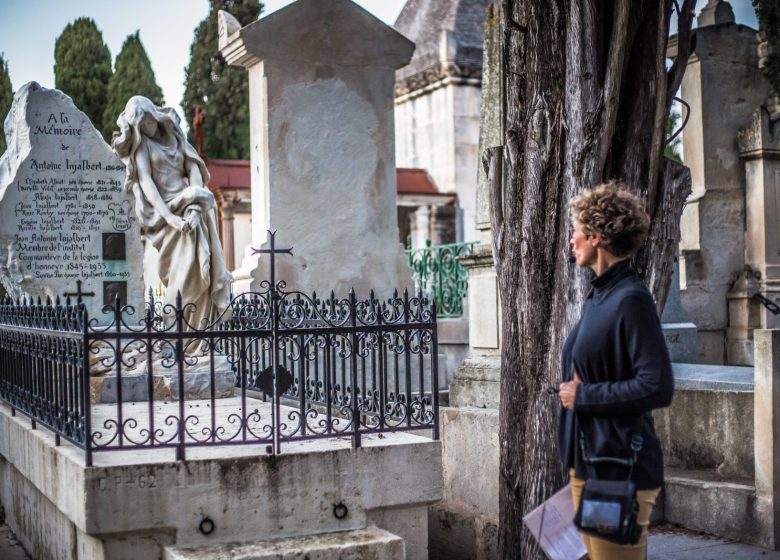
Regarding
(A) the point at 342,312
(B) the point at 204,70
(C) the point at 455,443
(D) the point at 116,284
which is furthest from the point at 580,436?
(B) the point at 204,70

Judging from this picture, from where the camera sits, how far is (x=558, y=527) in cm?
431

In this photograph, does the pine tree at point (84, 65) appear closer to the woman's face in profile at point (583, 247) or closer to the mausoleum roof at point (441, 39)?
the mausoleum roof at point (441, 39)

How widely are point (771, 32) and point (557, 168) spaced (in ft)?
34.0

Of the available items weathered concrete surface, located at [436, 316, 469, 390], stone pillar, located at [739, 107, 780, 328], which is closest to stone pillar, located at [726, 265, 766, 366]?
stone pillar, located at [739, 107, 780, 328]

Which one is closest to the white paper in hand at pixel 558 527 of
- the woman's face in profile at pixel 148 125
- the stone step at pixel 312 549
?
the stone step at pixel 312 549

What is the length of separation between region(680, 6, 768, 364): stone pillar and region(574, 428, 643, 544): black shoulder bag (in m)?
9.40

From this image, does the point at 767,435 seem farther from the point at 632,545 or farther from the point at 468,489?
the point at 632,545

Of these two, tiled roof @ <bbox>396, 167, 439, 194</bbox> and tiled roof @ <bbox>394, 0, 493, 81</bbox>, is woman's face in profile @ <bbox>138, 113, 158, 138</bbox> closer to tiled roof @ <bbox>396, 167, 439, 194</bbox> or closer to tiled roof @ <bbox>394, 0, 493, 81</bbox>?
tiled roof @ <bbox>396, 167, 439, 194</bbox>

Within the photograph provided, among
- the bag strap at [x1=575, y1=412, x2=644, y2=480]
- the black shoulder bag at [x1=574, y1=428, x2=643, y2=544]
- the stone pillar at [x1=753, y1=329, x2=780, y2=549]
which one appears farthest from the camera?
the stone pillar at [x1=753, y1=329, x2=780, y2=549]

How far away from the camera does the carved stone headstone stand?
1036 centimetres

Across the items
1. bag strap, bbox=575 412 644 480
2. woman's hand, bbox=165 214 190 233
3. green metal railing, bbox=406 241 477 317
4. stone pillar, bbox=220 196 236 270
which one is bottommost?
bag strap, bbox=575 412 644 480

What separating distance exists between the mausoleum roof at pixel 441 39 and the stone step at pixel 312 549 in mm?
17746

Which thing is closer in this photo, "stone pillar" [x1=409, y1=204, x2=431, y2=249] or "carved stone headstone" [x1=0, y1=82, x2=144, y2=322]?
"carved stone headstone" [x1=0, y1=82, x2=144, y2=322]

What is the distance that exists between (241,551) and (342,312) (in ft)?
5.95
